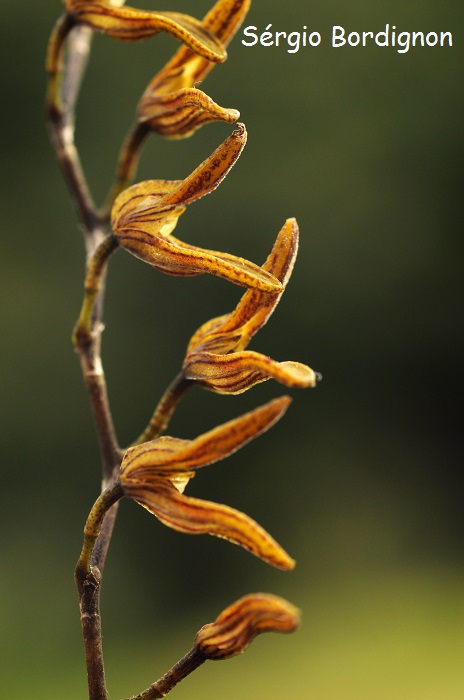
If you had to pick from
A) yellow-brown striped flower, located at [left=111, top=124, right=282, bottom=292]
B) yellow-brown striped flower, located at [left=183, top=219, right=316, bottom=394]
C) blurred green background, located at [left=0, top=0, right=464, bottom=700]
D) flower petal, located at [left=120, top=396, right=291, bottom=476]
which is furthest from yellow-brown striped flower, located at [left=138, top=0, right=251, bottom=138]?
blurred green background, located at [left=0, top=0, right=464, bottom=700]

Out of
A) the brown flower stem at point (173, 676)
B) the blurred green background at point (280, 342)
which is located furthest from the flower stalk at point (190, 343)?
the blurred green background at point (280, 342)

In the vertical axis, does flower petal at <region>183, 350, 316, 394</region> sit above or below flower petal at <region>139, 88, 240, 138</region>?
below

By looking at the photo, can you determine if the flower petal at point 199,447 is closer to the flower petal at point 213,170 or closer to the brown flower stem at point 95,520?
the brown flower stem at point 95,520

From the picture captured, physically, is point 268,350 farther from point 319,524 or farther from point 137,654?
point 137,654

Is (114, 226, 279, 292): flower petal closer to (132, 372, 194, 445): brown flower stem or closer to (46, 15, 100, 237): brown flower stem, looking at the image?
(132, 372, 194, 445): brown flower stem

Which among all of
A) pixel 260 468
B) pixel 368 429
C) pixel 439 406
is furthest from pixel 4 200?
pixel 439 406

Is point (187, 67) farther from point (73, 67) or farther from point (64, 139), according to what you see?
point (73, 67)

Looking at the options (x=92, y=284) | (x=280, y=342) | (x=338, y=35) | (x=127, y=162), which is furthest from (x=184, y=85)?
(x=338, y=35)
